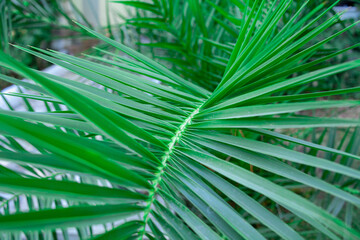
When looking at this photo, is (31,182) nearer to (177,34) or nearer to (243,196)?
(243,196)

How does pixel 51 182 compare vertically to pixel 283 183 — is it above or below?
above

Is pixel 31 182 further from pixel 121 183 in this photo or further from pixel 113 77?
pixel 113 77

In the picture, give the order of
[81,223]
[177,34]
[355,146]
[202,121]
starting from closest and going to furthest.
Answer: [81,223], [202,121], [355,146], [177,34]

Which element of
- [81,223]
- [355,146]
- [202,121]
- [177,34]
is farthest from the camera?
[177,34]

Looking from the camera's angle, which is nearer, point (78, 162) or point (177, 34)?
point (78, 162)

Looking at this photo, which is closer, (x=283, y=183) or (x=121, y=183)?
(x=121, y=183)

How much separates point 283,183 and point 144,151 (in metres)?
0.52

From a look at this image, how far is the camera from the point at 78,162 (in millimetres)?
218

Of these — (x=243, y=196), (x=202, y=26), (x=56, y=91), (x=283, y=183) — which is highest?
(x=202, y=26)

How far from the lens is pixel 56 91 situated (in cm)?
22

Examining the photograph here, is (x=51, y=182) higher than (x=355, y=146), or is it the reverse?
(x=51, y=182)

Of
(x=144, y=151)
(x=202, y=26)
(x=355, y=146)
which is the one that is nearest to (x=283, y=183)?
(x=355, y=146)

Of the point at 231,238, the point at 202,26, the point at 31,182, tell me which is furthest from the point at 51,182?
the point at 202,26

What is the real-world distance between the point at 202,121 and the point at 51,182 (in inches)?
7.4
